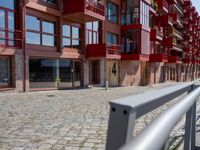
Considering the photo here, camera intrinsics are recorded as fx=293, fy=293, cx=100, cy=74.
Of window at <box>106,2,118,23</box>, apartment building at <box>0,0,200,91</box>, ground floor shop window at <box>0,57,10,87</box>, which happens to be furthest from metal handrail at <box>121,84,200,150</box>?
window at <box>106,2,118,23</box>

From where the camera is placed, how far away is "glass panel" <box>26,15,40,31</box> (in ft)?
66.6

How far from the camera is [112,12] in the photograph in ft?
102

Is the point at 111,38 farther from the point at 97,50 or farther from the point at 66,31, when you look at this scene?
the point at 66,31

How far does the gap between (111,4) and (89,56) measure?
25.9 feet

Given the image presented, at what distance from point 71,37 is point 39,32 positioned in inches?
156

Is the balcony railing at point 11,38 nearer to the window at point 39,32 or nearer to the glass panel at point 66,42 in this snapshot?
the window at point 39,32

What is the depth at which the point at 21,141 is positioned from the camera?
600cm

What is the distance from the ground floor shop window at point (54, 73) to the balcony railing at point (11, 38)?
169 cm

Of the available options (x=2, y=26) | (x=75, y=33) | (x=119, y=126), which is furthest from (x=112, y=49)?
(x=119, y=126)

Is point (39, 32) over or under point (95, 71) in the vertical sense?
over

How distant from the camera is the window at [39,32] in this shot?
67.1 ft

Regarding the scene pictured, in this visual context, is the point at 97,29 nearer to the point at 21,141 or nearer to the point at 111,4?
the point at 111,4

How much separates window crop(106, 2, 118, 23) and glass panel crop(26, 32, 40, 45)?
10857 millimetres

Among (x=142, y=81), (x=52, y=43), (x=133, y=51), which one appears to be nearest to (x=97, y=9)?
(x=52, y=43)
